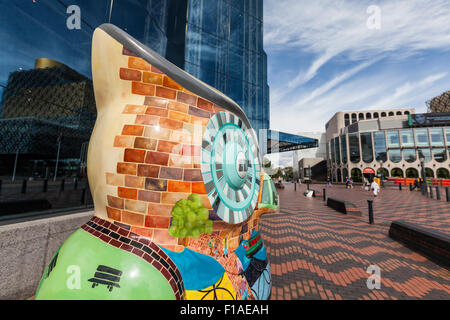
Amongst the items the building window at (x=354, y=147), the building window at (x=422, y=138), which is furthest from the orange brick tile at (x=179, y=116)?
the building window at (x=422, y=138)

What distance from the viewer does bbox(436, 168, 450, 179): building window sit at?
35.5m

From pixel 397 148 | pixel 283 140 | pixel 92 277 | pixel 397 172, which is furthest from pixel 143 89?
pixel 397 172

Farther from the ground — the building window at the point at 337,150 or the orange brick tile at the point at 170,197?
the building window at the point at 337,150

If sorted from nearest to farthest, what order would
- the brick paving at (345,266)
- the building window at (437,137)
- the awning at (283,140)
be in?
the brick paving at (345,266) → the awning at (283,140) → the building window at (437,137)

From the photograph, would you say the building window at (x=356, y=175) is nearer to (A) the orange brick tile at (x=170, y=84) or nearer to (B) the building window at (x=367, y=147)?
(B) the building window at (x=367, y=147)

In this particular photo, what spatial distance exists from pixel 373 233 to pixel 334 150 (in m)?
46.2

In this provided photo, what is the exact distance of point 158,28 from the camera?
664 centimetres

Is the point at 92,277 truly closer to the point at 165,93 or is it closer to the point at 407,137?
the point at 165,93

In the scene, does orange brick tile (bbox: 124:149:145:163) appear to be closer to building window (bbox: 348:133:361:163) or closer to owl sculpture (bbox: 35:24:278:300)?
owl sculpture (bbox: 35:24:278:300)

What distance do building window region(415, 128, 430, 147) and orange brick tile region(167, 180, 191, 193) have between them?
51.7 metres

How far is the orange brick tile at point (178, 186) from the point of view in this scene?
1144mm

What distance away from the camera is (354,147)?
41.4 meters

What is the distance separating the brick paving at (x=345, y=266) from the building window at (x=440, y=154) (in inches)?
1772
